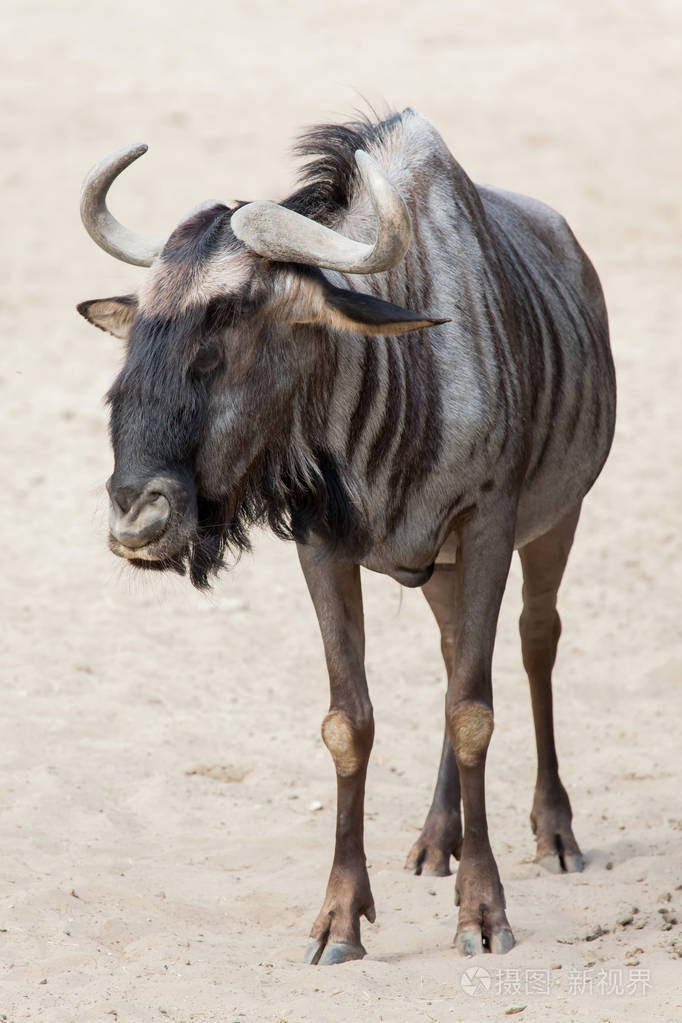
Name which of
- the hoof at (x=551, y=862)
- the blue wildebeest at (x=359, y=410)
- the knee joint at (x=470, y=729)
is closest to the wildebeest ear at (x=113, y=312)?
the blue wildebeest at (x=359, y=410)

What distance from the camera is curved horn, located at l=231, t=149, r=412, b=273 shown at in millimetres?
3654

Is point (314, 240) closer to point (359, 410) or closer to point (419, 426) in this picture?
point (359, 410)

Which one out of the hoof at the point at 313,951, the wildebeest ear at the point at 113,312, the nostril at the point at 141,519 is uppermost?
the wildebeest ear at the point at 113,312

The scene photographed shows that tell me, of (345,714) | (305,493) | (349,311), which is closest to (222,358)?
(349,311)

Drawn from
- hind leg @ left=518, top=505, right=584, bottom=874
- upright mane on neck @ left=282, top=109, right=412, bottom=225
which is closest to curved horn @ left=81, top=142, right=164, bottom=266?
upright mane on neck @ left=282, top=109, right=412, bottom=225

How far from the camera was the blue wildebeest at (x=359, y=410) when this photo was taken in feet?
12.3

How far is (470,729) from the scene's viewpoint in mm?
4371

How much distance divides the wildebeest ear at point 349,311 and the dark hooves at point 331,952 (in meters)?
1.89

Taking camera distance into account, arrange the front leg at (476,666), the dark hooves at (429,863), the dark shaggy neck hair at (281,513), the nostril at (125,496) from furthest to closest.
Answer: the dark hooves at (429,863), the front leg at (476,666), the dark shaggy neck hair at (281,513), the nostril at (125,496)

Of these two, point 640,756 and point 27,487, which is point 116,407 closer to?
point 640,756

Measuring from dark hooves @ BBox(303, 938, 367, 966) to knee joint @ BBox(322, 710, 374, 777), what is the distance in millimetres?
539

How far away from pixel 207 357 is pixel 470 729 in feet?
4.88

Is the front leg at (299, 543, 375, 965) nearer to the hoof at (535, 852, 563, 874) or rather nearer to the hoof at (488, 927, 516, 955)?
the hoof at (488, 927, 516, 955)

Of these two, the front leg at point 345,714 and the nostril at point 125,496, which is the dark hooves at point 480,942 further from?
the nostril at point 125,496
